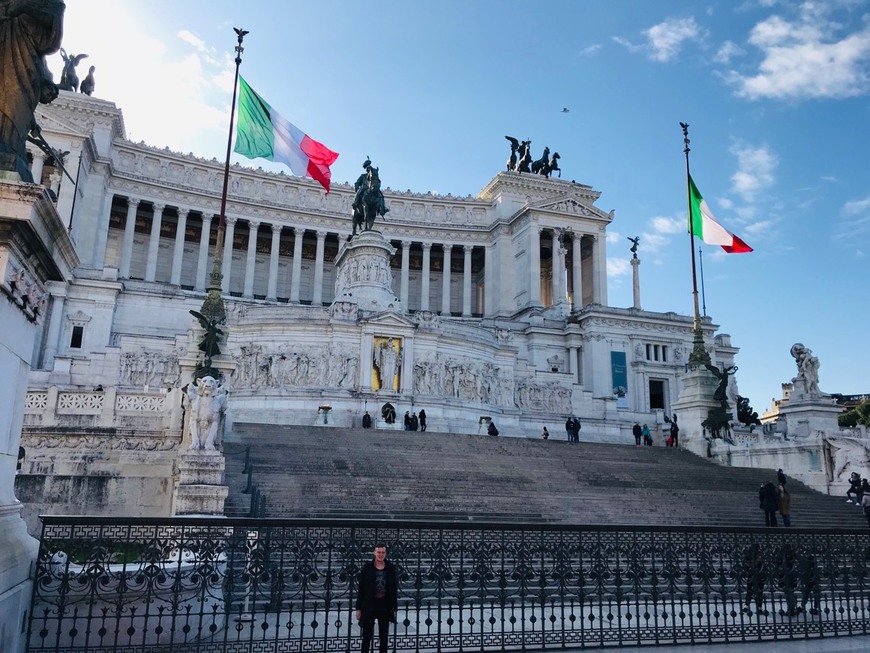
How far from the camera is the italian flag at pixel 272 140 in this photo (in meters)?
24.6

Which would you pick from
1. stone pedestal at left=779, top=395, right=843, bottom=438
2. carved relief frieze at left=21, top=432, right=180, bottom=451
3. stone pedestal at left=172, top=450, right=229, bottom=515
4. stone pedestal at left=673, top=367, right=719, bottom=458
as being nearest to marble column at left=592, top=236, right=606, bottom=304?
stone pedestal at left=673, top=367, right=719, bottom=458

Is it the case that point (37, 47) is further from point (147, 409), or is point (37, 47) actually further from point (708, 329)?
point (708, 329)

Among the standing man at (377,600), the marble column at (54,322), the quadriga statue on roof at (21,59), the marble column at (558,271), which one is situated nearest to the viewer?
the quadriga statue on roof at (21,59)

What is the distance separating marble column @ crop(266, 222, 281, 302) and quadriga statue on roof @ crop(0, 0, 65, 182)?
57779 millimetres

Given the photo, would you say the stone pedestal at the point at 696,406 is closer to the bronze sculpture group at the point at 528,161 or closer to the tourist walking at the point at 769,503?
the tourist walking at the point at 769,503

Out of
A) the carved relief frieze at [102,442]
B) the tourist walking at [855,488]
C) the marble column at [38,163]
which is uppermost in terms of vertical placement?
the marble column at [38,163]

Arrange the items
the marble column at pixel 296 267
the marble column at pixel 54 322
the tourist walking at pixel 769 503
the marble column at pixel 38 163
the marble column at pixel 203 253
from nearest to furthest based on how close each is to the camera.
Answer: the tourist walking at pixel 769 503, the marble column at pixel 54 322, the marble column at pixel 38 163, the marble column at pixel 203 253, the marble column at pixel 296 267

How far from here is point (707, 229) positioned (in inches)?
1174

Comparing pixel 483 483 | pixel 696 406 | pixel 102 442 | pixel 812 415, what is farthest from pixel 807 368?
pixel 102 442

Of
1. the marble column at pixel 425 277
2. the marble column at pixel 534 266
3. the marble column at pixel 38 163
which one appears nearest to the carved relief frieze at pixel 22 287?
the marble column at pixel 38 163

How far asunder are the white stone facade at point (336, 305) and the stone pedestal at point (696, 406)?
1034 centimetres

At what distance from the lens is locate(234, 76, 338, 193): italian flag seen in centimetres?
2461

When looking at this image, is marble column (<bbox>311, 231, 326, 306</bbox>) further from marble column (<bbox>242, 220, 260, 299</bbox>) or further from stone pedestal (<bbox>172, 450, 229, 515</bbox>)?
stone pedestal (<bbox>172, 450, 229, 515</bbox>)

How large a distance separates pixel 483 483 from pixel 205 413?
774 cm
